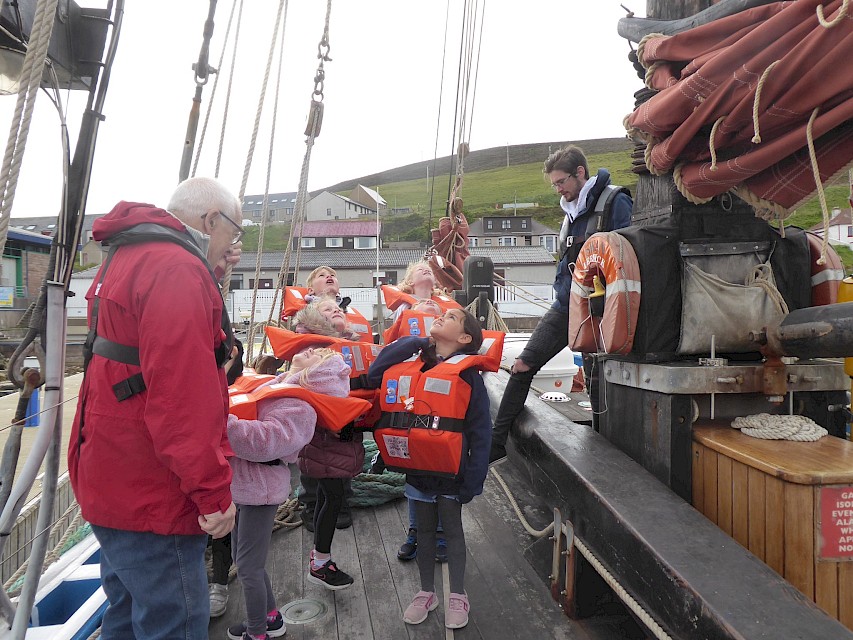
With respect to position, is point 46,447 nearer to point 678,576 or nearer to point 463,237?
point 678,576

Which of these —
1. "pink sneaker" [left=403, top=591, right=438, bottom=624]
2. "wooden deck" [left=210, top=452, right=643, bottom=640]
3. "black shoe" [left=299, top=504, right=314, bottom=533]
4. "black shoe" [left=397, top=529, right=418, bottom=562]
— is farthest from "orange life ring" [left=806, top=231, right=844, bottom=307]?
"black shoe" [left=299, top=504, right=314, bottom=533]

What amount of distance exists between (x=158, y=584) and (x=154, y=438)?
41 centimetres

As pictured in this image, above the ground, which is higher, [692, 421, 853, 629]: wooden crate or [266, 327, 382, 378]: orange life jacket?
[266, 327, 382, 378]: orange life jacket

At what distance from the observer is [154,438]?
148 cm

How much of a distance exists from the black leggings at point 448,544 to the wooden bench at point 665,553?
437mm

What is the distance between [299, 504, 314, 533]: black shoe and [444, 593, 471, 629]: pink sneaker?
111cm

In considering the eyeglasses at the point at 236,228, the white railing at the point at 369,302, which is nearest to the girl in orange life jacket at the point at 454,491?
the eyeglasses at the point at 236,228

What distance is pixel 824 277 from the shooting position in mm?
2518

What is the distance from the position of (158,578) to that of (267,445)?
0.65 m

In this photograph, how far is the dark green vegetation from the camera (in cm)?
7738

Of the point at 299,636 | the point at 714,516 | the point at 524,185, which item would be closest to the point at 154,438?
the point at 299,636

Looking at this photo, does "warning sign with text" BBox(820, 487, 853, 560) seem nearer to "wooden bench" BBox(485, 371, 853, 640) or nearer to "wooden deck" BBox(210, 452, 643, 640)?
"wooden bench" BBox(485, 371, 853, 640)

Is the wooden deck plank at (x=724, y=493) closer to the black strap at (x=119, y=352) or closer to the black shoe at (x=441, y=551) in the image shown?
the black shoe at (x=441, y=551)

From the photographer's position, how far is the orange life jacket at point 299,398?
2.23m
